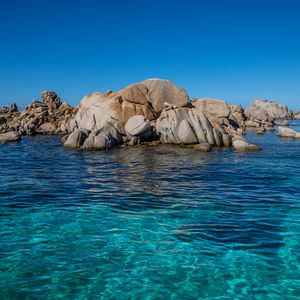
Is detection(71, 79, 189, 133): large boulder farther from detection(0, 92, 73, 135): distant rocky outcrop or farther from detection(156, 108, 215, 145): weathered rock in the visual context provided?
detection(0, 92, 73, 135): distant rocky outcrop

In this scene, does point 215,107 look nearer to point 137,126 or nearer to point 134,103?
point 134,103

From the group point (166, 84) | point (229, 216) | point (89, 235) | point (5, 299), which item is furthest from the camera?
point (166, 84)

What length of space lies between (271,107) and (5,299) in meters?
161

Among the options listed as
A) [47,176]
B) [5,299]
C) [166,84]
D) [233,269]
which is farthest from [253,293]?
[166,84]

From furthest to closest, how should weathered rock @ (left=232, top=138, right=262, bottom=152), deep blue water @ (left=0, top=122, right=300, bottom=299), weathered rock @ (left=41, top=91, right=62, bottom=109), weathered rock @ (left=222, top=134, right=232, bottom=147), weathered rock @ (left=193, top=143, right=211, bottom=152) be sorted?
weathered rock @ (left=41, top=91, right=62, bottom=109) < weathered rock @ (left=222, top=134, right=232, bottom=147) < weathered rock @ (left=232, top=138, right=262, bottom=152) < weathered rock @ (left=193, top=143, right=211, bottom=152) < deep blue water @ (left=0, top=122, right=300, bottom=299)

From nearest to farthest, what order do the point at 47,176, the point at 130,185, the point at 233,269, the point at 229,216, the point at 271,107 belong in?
the point at 233,269 → the point at 229,216 → the point at 130,185 → the point at 47,176 → the point at 271,107

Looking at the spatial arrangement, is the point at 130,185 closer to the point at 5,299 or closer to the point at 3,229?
the point at 3,229

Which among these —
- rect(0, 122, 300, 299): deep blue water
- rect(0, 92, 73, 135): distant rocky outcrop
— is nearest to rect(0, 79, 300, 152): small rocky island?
rect(0, 92, 73, 135): distant rocky outcrop

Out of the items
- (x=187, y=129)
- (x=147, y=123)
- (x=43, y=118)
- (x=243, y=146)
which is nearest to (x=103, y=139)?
(x=147, y=123)

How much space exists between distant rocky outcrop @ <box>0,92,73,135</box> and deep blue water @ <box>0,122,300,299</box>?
4141cm

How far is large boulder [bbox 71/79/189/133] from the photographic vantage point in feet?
164

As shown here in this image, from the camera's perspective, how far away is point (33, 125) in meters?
66.8

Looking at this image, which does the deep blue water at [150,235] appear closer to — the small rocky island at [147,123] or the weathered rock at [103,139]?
the weathered rock at [103,139]

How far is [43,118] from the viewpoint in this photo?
2847 inches
